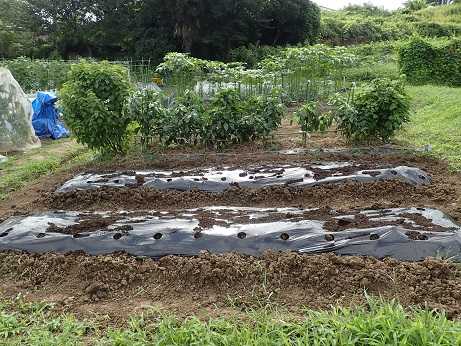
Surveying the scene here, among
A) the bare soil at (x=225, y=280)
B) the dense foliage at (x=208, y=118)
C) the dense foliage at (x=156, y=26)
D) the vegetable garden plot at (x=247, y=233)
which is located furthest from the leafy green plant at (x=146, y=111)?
the dense foliage at (x=156, y=26)

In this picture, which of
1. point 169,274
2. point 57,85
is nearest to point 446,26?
point 57,85

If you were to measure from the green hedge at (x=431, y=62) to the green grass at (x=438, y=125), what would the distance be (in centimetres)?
346

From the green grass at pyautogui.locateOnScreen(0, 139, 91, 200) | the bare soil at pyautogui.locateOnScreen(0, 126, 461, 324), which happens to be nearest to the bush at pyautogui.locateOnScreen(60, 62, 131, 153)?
the green grass at pyautogui.locateOnScreen(0, 139, 91, 200)

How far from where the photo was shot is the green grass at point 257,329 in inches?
97.4

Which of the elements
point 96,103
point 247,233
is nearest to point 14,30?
point 96,103

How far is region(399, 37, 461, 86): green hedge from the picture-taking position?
591 inches

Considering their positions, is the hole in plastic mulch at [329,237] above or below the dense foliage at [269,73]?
below

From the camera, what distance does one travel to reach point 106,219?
14.7 ft

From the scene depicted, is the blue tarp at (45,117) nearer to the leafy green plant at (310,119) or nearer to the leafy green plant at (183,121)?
the leafy green plant at (183,121)

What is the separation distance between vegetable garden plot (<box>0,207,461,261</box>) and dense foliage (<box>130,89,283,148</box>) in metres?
2.65

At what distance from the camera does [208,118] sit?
7.03m

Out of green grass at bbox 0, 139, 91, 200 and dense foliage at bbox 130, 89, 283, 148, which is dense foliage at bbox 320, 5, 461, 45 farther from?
dense foliage at bbox 130, 89, 283, 148

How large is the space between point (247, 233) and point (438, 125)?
5.74 meters

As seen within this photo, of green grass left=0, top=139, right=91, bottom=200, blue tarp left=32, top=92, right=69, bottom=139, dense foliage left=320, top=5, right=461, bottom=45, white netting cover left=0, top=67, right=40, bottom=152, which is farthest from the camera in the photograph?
dense foliage left=320, top=5, right=461, bottom=45
